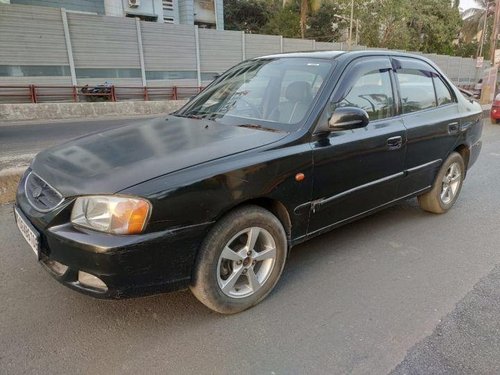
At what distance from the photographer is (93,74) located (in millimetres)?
17000

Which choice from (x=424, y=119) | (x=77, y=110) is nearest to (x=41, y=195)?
(x=424, y=119)

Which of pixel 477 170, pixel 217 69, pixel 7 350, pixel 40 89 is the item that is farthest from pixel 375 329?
pixel 217 69

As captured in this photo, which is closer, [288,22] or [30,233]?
[30,233]

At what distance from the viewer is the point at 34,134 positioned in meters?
10.0

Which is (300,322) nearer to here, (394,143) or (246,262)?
(246,262)

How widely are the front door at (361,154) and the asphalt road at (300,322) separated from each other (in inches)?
20.3

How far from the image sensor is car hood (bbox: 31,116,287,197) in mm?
2230

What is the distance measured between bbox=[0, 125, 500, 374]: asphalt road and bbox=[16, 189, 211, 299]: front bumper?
14.5 inches

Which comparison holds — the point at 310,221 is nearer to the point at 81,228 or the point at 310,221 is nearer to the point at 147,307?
the point at 147,307

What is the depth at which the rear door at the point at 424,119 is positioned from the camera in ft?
12.1

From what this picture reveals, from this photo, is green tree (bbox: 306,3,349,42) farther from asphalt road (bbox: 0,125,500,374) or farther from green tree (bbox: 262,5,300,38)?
asphalt road (bbox: 0,125,500,374)

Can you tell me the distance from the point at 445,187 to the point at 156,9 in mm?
22278

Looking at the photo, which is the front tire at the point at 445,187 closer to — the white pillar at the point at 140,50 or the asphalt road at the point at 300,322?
the asphalt road at the point at 300,322

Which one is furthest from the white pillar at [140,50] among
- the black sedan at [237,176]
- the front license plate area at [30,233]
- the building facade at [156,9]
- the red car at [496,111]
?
the front license plate area at [30,233]
